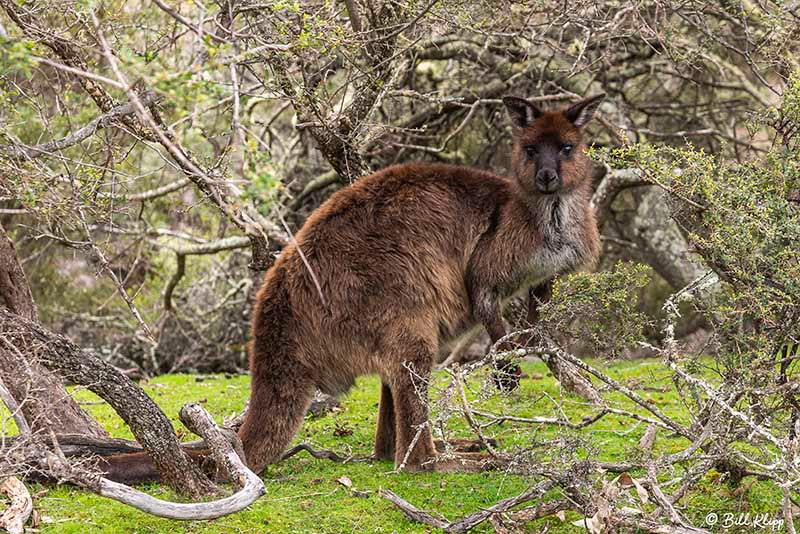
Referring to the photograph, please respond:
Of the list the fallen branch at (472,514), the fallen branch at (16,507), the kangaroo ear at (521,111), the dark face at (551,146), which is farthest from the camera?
the kangaroo ear at (521,111)

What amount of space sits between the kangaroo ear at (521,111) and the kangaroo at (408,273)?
1cm

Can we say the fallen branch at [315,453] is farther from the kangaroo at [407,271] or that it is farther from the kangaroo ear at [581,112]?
the kangaroo ear at [581,112]

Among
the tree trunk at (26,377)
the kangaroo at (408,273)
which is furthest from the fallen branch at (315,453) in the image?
the tree trunk at (26,377)

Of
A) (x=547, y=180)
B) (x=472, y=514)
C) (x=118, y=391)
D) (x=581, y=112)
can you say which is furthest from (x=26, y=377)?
(x=581, y=112)

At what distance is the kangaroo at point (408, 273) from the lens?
20.1 ft

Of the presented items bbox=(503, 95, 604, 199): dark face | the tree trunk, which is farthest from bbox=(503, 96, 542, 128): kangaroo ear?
the tree trunk

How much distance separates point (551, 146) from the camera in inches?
266

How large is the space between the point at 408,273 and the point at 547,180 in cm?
120

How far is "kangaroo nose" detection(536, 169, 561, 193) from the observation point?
6594 millimetres

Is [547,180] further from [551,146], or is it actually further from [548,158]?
[551,146]

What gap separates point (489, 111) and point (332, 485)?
5660 mm

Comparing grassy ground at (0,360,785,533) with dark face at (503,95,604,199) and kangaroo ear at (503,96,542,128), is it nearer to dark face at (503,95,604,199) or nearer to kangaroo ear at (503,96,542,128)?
dark face at (503,95,604,199)

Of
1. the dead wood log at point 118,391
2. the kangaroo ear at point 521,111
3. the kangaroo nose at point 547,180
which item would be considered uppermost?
the kangaroo ear at point 521,111

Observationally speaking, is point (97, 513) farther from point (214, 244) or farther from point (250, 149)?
point (214, 244)
